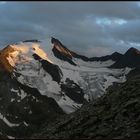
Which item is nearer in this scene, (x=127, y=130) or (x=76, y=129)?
(x=127, y=130)

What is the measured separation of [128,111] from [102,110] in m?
3.84

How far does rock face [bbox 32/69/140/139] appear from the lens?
106ft

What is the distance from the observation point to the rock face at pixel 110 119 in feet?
106

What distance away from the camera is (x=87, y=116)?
127 ft

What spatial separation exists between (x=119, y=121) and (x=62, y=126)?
6928mm

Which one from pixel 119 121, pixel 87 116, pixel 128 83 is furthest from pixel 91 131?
pixel 128 83

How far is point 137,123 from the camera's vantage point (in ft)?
107

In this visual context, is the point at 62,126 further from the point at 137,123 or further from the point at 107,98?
the point at 137,123

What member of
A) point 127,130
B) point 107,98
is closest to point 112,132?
point 127,130

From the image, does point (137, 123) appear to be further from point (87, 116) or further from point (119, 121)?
point (87, 116)

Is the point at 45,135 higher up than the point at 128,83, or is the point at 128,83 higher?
the point at 128,83

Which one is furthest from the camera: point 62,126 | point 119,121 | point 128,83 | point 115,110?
point 128,83

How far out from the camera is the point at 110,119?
35.5 meters

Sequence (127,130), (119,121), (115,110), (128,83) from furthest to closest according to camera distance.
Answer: (128,83), (115,110), (119,121), (127,130)
